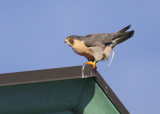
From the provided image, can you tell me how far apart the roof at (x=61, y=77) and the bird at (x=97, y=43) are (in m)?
3.89

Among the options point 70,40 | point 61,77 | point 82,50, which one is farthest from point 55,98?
point 70,40

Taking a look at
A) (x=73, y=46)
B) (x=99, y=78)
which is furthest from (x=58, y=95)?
(x=73, y=46)

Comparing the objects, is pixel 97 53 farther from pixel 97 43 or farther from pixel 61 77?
pixel 61 77

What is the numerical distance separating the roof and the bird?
389 cm

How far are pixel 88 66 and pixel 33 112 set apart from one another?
2.10 ft

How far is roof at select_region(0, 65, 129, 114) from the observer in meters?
3.82

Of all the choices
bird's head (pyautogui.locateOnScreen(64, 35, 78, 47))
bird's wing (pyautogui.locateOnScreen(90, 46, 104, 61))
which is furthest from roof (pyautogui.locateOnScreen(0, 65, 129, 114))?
bird's head (pyautogui.locateOnScreen(64, 35, 78, 47))

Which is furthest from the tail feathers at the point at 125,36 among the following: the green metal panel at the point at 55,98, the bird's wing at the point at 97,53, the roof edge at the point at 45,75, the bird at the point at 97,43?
the roof edge at the point at 45,75

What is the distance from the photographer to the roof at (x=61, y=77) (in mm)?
3818

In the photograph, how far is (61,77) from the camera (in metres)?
3.90

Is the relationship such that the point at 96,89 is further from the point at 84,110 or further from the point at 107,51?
the point at 107,51

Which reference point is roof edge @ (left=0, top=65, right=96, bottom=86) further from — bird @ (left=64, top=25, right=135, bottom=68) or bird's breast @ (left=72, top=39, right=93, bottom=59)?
bird's breast @ (left=72, top=39, right=93, bottom=59)

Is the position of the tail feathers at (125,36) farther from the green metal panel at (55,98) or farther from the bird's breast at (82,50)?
the green metal panel at (55,98)

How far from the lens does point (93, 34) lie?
27.6 ft
